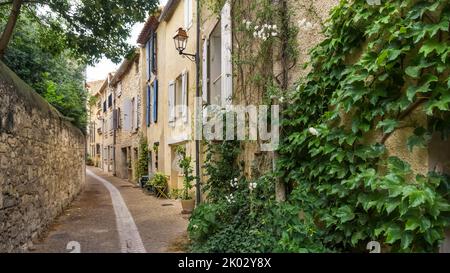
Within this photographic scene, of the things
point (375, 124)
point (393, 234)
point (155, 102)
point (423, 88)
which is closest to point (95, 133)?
point (155, 102)

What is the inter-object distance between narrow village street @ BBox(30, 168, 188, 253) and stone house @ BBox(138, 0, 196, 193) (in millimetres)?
1837

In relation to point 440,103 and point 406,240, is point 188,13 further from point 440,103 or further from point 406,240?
point 406,240

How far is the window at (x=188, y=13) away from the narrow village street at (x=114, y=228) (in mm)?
5036

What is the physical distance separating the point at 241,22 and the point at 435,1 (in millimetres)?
3411

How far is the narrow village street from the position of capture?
5398 mm

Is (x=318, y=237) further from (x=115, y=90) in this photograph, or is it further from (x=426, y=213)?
(x=115, y=90)

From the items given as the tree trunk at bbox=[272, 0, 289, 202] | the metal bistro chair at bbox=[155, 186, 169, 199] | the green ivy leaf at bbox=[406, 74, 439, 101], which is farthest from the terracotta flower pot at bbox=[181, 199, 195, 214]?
the green ivy leaf at bbox=[406, 74, 439, 101]

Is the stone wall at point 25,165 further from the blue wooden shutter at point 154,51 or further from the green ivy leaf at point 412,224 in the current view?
the blue wooden shutter at point 154,51

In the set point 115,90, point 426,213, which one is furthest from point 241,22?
point 115,90

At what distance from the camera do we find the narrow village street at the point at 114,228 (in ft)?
17.7

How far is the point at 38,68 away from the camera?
982 cm

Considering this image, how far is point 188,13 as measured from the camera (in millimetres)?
10281

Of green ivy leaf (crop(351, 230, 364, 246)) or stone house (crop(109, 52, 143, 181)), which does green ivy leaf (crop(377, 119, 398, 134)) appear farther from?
stone house (crop(109, 52, 143, 181))

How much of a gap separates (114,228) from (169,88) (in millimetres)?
6092
